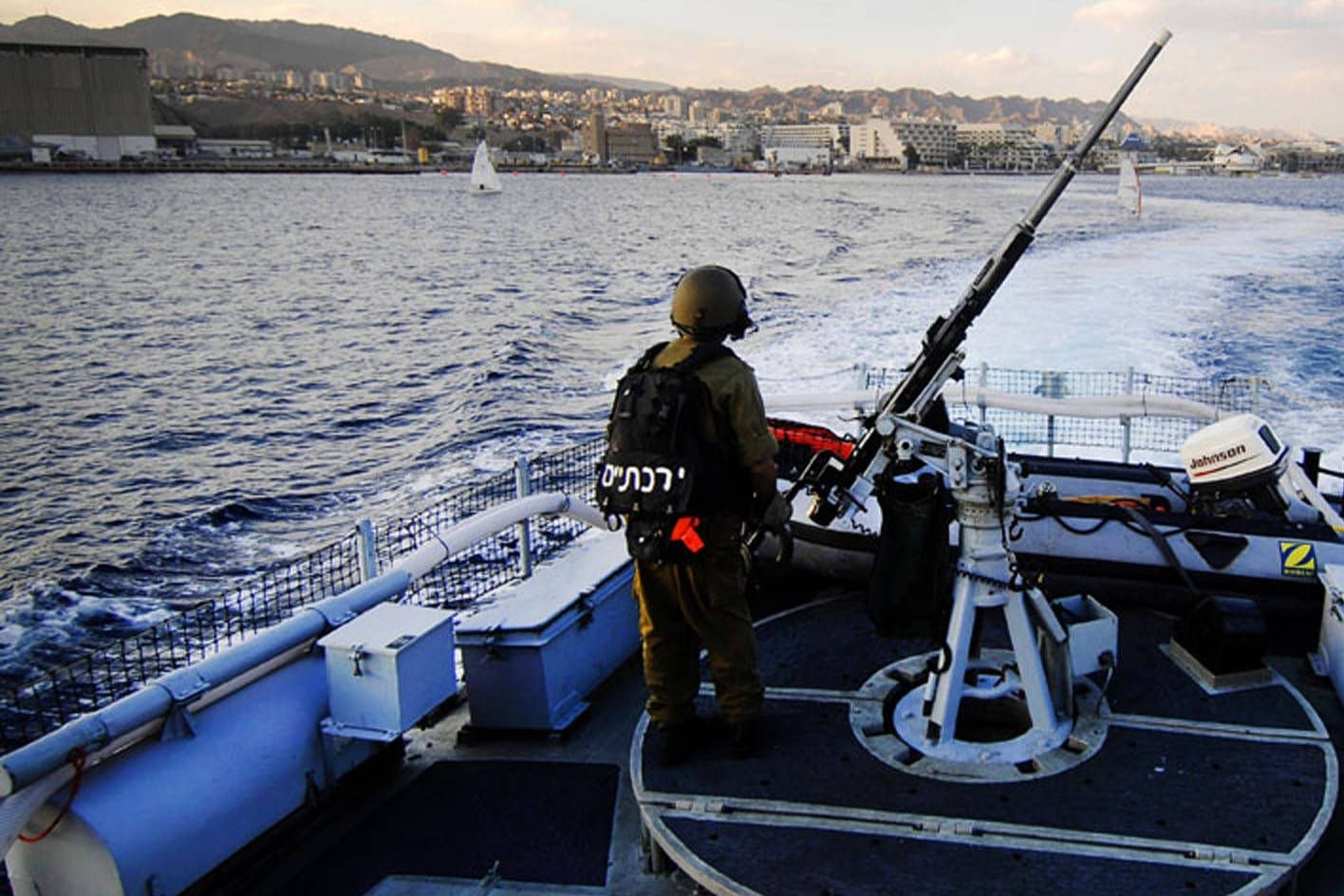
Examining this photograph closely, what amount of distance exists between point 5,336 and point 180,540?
1863 centimetres

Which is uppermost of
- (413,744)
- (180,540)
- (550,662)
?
(550,662)

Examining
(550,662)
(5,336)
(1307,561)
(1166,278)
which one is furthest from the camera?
(5,336)

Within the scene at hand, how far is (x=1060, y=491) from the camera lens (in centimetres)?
642

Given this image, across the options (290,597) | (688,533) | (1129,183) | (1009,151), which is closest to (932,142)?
(1009,151)

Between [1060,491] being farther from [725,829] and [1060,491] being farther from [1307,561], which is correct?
A: [725,829]

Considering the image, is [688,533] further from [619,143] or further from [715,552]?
[619,143]

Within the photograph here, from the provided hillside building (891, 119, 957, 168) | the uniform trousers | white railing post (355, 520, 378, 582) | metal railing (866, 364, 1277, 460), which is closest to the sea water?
metal railing (866, 364, 1277, 460)

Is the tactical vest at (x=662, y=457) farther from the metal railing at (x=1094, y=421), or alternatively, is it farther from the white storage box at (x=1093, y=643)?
the metal railing at (x=1094, y=421)

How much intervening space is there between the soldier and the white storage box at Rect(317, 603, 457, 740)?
834 mm

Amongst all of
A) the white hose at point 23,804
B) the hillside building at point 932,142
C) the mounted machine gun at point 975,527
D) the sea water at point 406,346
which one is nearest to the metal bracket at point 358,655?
the white hose at point 23,804

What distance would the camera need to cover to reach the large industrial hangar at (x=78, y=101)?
153m

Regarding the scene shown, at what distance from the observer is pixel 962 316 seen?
4027 mm

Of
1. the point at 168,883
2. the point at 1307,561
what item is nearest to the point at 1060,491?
the point at 1307,561

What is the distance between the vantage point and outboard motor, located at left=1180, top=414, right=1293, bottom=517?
5652 mm
